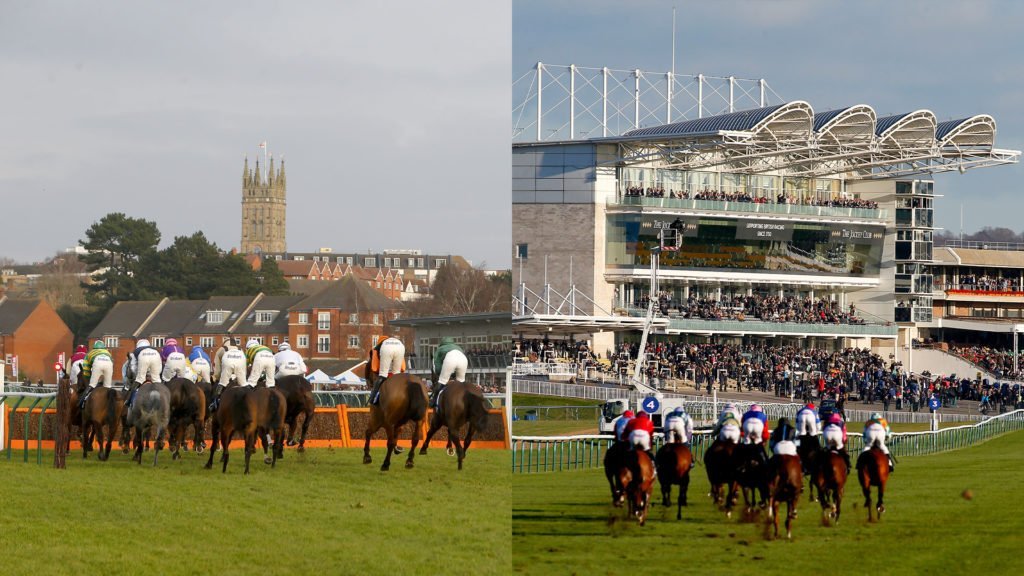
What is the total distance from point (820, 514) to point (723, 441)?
1394mm

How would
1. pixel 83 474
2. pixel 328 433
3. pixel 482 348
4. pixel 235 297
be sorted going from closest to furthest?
1. pixel 482 348
2. pixel 83 474
3. pixel 328 433
4. pixel 235 297

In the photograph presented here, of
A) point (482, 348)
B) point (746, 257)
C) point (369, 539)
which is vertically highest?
point (746, 257)

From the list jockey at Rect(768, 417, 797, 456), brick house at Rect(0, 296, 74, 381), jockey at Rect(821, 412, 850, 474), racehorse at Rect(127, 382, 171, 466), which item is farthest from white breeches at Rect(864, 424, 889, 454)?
brick house at Rect(0, 296, 74, 381)

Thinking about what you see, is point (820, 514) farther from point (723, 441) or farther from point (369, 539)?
point (369, 539)

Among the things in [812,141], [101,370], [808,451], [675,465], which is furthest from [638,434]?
[812,141]

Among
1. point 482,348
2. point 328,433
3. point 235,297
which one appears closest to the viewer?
point 482,348

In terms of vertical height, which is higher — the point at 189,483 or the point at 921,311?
the point at 921,311

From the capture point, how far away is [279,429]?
1569cm

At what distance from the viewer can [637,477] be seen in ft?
41.6

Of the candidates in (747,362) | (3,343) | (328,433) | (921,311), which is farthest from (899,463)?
(921,311)

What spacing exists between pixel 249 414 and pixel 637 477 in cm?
467

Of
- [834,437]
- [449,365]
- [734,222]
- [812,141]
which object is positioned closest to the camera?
[834,437]

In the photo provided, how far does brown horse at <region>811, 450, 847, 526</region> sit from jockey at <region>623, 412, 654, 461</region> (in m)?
1.59

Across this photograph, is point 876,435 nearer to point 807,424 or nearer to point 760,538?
point 807,424
